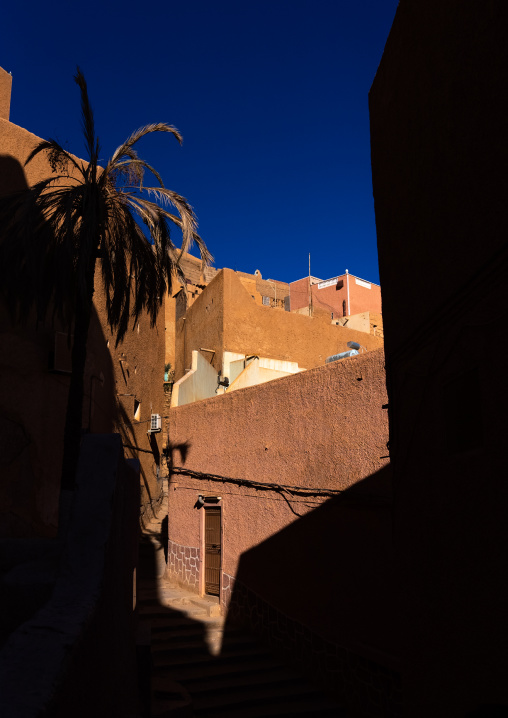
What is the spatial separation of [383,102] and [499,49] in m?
2.48

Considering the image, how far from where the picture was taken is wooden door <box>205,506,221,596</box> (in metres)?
12.9

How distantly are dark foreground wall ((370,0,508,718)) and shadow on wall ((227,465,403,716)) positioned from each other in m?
2.66

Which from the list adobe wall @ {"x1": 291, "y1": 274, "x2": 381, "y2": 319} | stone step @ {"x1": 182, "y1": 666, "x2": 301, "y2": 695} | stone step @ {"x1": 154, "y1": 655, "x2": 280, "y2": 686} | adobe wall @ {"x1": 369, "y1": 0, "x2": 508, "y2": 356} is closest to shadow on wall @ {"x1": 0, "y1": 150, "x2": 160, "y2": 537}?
stone step @ {"x1": 154, "y1": 655, "x2": 280, "y2": 686}

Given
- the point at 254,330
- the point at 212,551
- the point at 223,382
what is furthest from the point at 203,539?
the point at 254,330

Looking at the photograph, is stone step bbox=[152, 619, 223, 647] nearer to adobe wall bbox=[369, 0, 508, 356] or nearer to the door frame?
the door frame

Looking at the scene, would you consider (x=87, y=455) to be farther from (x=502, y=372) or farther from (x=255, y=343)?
(x=255, y=343)

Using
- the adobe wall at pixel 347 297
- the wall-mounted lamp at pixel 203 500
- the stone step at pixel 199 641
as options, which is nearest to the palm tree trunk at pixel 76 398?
the stone step at pixel 199 641

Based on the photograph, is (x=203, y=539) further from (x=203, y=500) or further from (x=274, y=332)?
(x=274, y=332)

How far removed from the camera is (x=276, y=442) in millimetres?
11250

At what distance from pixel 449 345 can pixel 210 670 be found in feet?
25.0

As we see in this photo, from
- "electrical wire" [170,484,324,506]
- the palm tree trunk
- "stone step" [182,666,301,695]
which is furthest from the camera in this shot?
"electrical wire" [170,484,324,506]

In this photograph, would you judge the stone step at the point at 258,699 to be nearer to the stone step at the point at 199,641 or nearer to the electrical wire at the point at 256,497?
the stone step at the point at 199,641

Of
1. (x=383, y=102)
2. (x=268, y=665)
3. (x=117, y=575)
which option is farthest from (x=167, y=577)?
(x=383, y=102)

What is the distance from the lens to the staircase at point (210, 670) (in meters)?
8.62
